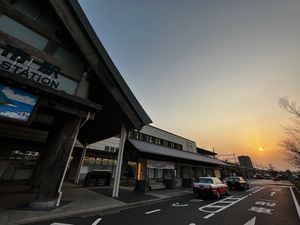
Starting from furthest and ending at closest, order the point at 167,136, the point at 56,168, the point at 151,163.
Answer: the point at 167,136 < the point at 151,163 < the point at 56,168

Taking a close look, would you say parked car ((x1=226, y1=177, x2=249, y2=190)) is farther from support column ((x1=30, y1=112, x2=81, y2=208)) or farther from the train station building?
support column ((x1=30, y1=112, x2=81, y2=208))

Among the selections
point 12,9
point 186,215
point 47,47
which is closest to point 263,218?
point 186,215

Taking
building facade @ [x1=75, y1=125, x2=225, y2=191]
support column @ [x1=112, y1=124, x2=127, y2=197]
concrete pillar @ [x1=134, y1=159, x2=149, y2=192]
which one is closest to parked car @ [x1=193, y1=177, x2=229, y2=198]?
building facade @ [x1=75, y1=125, x2=225, y2=191]

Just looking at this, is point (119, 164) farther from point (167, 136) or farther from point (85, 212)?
point (167, 136)

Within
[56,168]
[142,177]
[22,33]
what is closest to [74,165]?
[142,177]

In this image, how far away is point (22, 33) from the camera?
6.88m

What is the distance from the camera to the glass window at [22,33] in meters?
6.51

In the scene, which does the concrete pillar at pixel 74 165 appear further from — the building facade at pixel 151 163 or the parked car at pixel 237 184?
the parked car at pixel 237 184

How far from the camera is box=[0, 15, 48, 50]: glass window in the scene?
6.51 m

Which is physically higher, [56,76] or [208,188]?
[56,76]

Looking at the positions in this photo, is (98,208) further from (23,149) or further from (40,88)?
(23,149)

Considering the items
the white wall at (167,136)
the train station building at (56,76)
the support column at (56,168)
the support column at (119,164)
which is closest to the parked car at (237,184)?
the white wall at (167,136)

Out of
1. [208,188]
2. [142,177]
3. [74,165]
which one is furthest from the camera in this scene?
[74,165]

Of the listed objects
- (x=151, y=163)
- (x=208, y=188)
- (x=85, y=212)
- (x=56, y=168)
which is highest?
(x=151, y=163)
